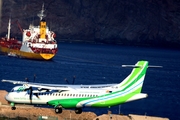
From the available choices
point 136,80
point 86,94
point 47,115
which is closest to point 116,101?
point 136,80

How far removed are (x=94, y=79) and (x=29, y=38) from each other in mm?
55487

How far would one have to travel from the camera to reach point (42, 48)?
19112 cm

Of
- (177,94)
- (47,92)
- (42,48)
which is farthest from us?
(42,48)

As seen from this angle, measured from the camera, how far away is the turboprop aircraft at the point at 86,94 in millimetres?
70875

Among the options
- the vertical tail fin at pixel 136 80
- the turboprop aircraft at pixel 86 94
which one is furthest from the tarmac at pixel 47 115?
the vertical tail fin at pixel 136 80

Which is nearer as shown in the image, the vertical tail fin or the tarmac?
the vertical tail fin

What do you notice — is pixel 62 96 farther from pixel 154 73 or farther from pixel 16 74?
pixel 154 73

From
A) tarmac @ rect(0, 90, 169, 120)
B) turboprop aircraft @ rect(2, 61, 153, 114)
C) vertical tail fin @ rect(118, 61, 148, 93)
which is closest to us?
turboprop aircraft @ rect(2, 61, 153, 114)

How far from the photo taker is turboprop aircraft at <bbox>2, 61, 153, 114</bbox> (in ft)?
233

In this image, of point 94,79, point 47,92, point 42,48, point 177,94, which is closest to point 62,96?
point 47,92

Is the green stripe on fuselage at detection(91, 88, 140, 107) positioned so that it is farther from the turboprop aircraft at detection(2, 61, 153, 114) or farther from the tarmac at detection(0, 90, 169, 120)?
the tarmac at detection(0, 90, 169, 120)

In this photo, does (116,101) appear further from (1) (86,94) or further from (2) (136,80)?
(1) (86,94)

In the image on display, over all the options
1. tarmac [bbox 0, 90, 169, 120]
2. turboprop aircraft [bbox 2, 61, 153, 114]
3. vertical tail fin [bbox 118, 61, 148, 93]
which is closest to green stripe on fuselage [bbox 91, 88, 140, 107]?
turboprop aircraft [bbox 2, 61, 153, 114]

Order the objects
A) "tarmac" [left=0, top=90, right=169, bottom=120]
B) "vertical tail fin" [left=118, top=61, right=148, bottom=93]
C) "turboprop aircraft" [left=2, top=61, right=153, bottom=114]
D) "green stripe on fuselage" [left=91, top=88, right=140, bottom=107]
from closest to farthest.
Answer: "green stripe on fuselage" [left=91, top=88, right=140, bottom=107] < "turboprop aircraft" [left=2, top=61, right=153, bottom=114] < "vertical tail fin" [left=118, top=61, right=148, bottom=93] < "tarmac" [left=0, top=90, right=169, bottom=120]
